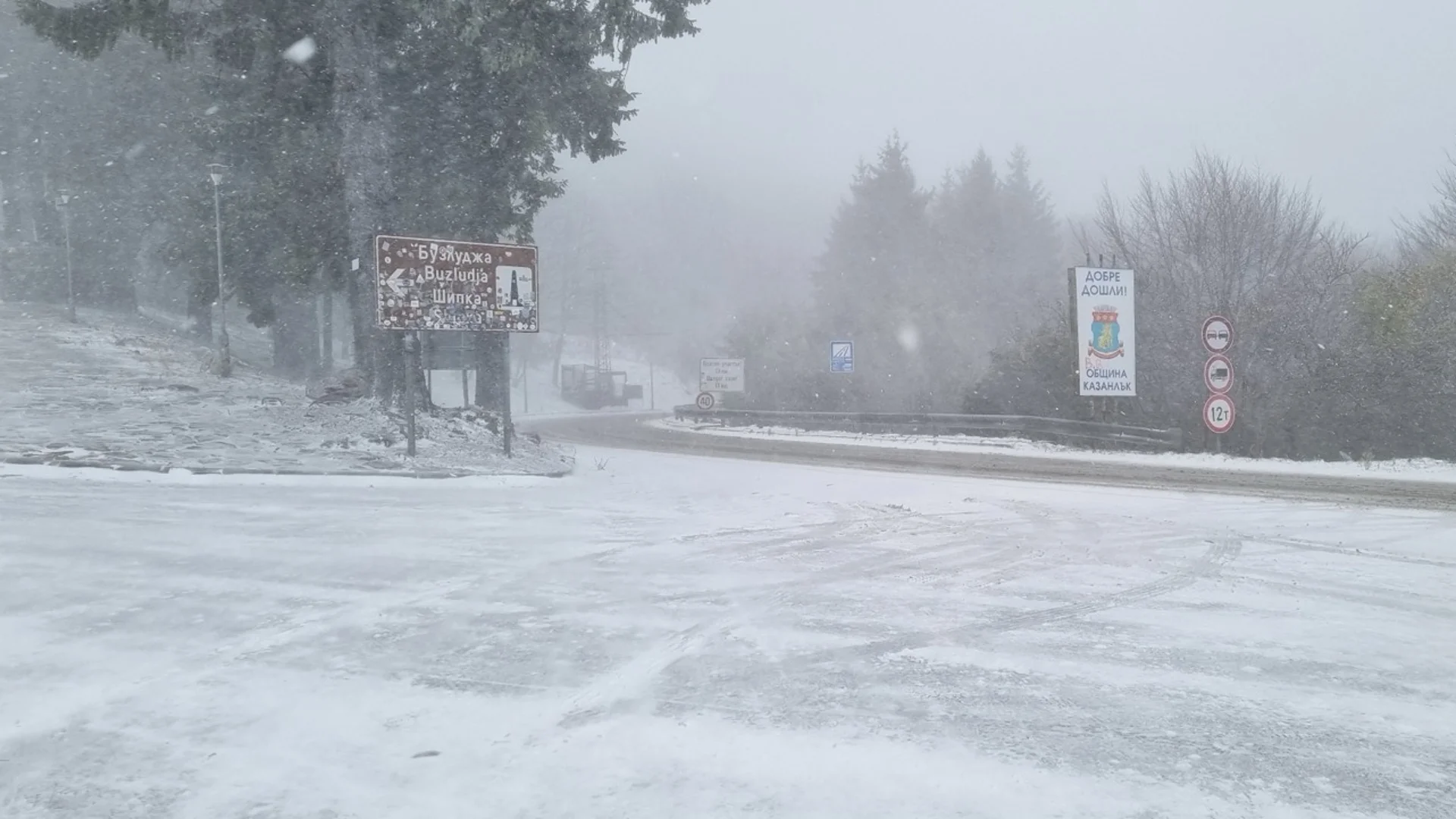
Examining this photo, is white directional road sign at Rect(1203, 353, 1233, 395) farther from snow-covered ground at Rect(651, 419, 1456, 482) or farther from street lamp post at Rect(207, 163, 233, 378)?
street lamp post at Rect(207, 163, 233, 378)

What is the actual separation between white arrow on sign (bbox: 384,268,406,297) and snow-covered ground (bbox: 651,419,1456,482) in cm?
1346

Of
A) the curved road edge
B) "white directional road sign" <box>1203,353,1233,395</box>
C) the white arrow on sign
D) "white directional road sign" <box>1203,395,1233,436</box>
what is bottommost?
the curved road edge

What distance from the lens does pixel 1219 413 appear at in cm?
2122

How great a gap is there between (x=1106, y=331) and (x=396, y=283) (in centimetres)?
1640

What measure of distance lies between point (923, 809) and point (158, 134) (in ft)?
114

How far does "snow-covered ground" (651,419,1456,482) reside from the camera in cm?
1780

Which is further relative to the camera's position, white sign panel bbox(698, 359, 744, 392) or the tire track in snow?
white sign panel bbox(698, 359, 744, 392)

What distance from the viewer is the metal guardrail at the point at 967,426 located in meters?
24.1

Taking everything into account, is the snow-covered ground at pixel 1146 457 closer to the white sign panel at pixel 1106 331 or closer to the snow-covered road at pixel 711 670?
the white sign panel at pixel 1106 331

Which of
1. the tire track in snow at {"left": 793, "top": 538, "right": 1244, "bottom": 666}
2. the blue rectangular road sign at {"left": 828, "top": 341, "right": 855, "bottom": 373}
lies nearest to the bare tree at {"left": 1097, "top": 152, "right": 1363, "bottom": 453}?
the blue rectangular road sign at {"left": 828, "top": 341, "right": 855, "bottom": 373}

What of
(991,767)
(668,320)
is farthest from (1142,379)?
(668,320)

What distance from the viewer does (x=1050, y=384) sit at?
A: 28438 millimetres

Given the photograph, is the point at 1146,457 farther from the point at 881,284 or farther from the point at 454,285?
the point at 881,284

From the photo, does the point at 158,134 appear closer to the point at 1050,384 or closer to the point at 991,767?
the point at 1050,384
